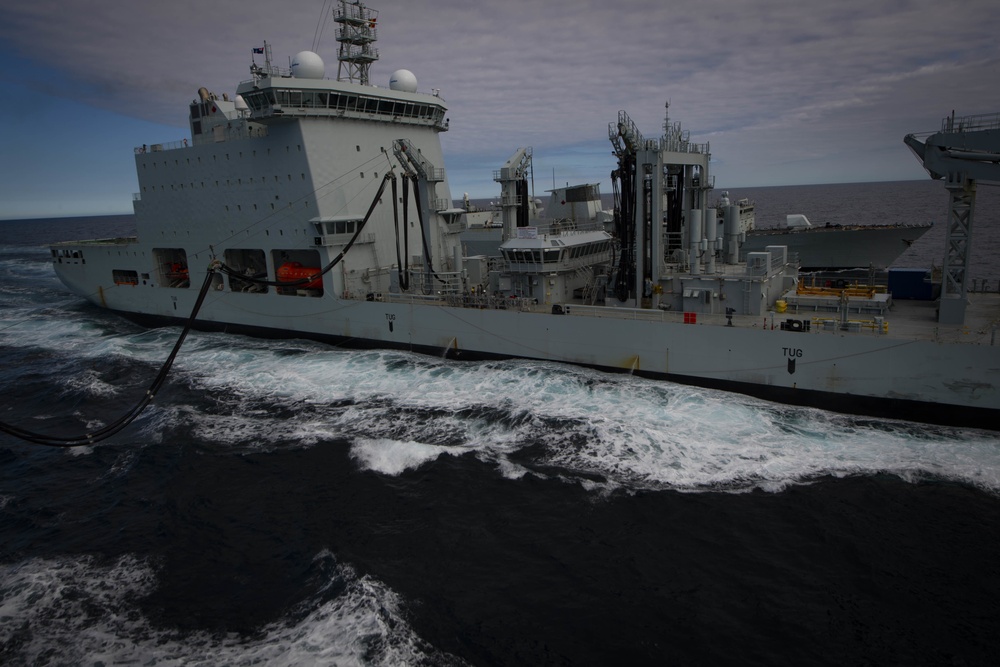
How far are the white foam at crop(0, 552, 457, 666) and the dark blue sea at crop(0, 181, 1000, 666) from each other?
4 cm

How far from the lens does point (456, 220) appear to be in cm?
2791

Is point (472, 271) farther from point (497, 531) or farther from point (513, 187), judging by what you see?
point (497, 531)

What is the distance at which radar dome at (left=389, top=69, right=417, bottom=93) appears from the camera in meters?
27.5

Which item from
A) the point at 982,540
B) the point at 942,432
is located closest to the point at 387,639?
the point at 982,540

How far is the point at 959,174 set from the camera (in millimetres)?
16359

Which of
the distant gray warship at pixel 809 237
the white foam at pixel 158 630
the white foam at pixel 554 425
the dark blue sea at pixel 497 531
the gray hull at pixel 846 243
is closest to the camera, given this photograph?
the white foam at pixel 158 630

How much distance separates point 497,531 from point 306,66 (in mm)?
20700

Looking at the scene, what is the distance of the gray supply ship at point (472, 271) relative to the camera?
16.9m

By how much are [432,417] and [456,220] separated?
508 inches

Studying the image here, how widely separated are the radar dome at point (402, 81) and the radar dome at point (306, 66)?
154 inches

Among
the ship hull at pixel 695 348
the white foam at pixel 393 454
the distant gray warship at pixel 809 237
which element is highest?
the distant gray warship at pixel 809 237

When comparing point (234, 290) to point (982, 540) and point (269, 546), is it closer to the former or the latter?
point (269, 546)

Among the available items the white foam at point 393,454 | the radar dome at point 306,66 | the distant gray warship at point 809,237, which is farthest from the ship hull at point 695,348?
the distant gray warship at point 809,237

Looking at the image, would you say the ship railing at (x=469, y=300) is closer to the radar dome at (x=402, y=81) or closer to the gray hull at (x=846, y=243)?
the radar dome at (x=402, y=81)
